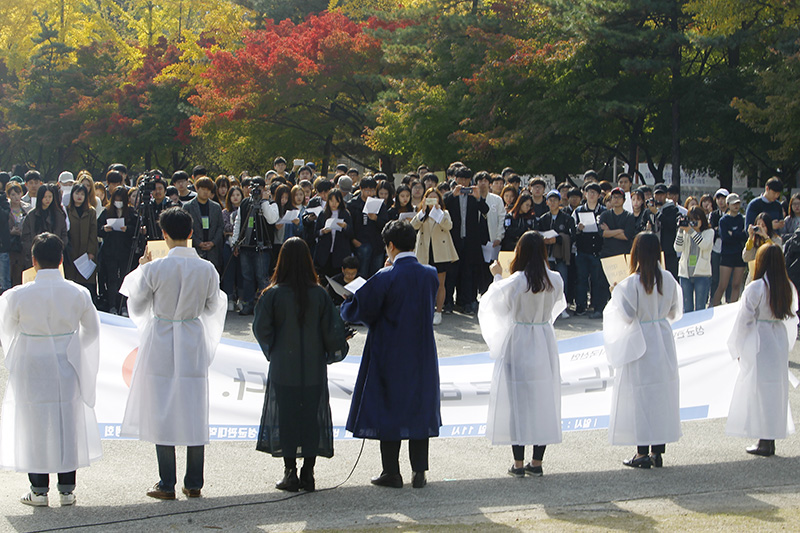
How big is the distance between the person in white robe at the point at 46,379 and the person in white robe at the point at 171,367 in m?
0.32

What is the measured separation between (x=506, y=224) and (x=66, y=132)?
2844 cm

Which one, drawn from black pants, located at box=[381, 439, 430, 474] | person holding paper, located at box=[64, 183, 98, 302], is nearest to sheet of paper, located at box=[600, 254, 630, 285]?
black pants, located at box=[381, 439, 430, 474]

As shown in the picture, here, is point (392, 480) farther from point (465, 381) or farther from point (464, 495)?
point (465, 381)

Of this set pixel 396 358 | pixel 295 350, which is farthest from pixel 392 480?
pixel 295 350

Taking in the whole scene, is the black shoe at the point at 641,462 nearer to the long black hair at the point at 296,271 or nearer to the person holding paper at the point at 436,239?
the long black hair at the point at 296,271

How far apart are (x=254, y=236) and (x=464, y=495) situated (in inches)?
292

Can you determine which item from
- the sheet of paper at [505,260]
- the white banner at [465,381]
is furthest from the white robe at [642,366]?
the sheet of paper at [505,260]

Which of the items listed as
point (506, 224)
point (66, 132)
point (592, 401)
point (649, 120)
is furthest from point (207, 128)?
point (592, 401)

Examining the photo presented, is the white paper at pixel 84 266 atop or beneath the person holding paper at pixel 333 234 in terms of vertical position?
beneath

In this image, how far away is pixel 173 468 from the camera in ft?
18.5

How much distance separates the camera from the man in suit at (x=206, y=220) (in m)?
12.0

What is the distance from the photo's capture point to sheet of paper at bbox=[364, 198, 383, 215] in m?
12.2

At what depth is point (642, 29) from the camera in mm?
21688

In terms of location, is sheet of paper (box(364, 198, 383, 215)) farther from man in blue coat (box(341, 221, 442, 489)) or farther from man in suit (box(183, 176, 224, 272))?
man in blue coat (box(341, 221, 442, 489))
